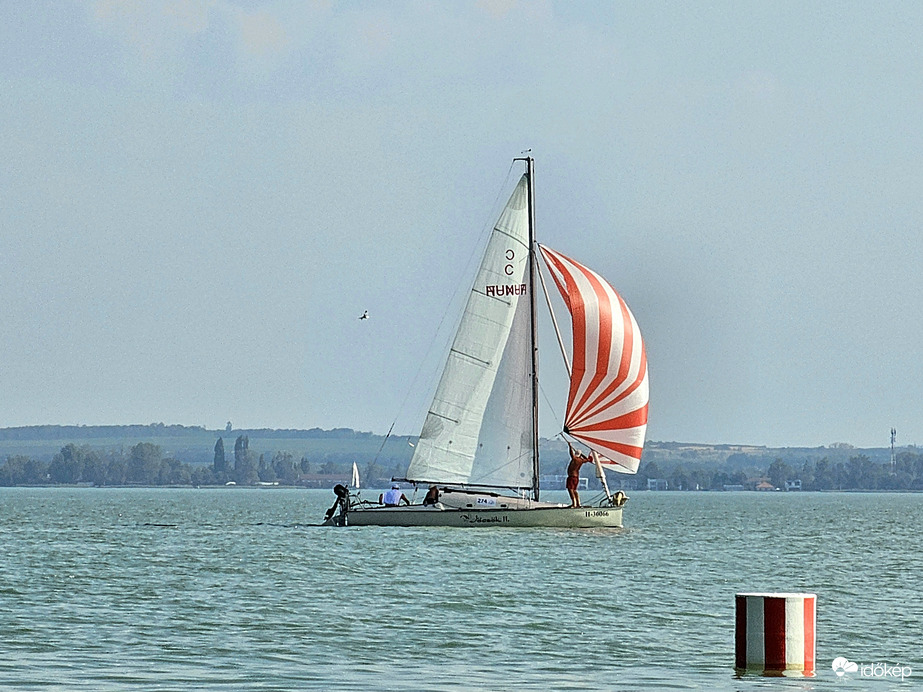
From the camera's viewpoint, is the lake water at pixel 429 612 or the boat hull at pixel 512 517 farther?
the boat hull at pixel 512 517

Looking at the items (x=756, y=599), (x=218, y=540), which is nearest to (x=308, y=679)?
(x=756, y=599)

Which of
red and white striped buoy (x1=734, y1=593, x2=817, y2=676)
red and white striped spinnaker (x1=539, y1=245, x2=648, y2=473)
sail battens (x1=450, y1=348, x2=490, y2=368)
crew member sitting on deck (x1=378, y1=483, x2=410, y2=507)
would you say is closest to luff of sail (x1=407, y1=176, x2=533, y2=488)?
sail battens (x1=450, y1=348, x2=490, y2=368)

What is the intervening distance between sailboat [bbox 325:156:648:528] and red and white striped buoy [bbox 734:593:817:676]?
34.5 metres

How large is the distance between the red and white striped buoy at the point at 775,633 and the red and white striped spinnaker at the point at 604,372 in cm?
3424

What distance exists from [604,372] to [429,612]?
24678 mm

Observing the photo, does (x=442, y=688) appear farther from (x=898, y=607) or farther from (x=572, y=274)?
(x=572, y=274)

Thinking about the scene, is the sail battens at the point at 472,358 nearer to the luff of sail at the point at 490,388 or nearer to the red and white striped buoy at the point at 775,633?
the luff of sail at the point at 490,388

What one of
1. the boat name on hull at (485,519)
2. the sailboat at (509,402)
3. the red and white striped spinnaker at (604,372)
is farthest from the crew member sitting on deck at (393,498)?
the red and white striped spinnaker at (604,372)

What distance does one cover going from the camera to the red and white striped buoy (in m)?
17.9

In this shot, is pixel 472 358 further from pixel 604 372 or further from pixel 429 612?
pixel 429 612

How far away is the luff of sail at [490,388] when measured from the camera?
2175 inches

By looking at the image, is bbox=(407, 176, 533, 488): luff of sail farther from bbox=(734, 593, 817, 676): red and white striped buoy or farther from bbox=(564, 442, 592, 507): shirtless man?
bbox=(734, 593, 817, 676): red and white striped buoy

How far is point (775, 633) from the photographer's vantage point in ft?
60.1

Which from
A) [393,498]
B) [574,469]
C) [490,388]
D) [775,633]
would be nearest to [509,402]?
[490,388]
